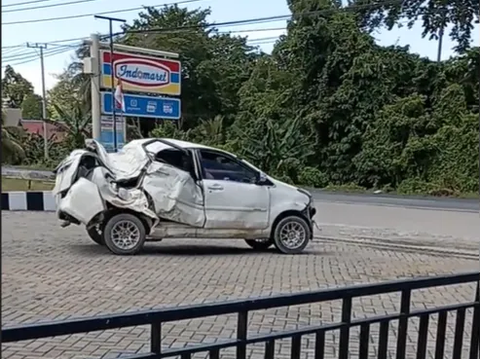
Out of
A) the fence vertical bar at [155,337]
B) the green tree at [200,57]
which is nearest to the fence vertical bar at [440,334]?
the fence vertical bar at [155,337]

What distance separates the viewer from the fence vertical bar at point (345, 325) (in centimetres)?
168

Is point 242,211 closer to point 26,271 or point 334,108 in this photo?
point 26,271

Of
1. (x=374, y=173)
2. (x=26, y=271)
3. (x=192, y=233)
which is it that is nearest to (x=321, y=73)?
(x=374, y=173)

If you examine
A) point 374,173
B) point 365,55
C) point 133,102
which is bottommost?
point 374,173

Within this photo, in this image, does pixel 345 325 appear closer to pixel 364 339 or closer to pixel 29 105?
pixel 364 339

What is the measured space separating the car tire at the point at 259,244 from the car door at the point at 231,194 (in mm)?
345

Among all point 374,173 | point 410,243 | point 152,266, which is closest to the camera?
point 152,266

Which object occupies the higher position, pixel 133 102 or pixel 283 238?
pixel 133 102

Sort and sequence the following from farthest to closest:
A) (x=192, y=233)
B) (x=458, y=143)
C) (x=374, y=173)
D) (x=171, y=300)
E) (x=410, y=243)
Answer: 1. (x=374, y=173)
2. (x=458, y=143)
3. (x=410, y=243)
4. (x=192, y=233)
5. (x=171, y=300)

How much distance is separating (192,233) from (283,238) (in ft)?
3.18

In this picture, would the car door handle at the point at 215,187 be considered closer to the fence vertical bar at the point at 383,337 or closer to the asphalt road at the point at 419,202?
the fence vertical bar at the point at 383,337

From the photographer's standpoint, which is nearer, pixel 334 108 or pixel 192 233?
pixel 192 233

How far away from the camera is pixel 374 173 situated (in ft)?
57.6

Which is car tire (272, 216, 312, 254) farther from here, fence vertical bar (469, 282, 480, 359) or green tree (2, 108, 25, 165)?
green tree (2, 108, 25, 165)
